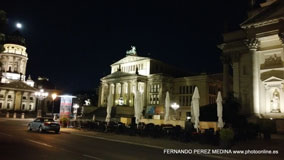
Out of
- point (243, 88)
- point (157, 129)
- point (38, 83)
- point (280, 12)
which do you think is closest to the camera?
point (157, 129)

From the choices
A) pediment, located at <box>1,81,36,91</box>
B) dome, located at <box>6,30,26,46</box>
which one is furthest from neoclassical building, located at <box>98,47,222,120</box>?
dome, located at <box>6,30,26,46</box>

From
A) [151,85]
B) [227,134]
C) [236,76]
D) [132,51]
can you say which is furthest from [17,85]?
[227,134]

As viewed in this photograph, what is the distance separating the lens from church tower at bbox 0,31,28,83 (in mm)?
110125


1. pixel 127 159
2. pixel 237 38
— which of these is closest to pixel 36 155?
pixel 127 159

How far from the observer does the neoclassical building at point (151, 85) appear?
221 ft

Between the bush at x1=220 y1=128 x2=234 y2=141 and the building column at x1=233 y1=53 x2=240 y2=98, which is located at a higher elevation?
the building column at x1=233 y1=53 x2=240 y2=98

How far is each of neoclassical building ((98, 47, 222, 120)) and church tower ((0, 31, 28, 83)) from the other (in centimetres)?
4962

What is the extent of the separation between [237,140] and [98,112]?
176 feet

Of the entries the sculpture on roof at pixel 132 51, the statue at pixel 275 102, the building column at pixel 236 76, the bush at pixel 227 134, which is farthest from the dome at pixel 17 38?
the bush at pixel 227 134

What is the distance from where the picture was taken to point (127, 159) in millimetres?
10961

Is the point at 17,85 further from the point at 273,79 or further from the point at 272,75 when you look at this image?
the point at 273,79

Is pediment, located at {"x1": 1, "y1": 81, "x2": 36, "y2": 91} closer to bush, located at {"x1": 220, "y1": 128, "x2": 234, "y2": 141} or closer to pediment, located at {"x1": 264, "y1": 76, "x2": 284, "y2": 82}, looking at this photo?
Answer: pediment, located at {"x1": 264, "y1": 76, "x2": 284, "y2": 82}

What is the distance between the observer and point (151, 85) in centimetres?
7469

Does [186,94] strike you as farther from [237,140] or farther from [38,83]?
[38,83]
